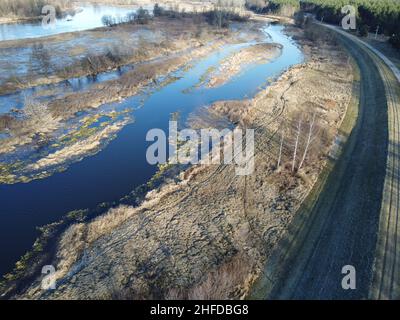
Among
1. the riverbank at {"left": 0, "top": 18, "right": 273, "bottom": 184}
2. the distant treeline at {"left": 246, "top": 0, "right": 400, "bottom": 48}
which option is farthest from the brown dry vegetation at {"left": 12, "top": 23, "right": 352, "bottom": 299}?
the distant treeline at {"left": 246, "top": 0, "right": 400, "bottom": 48}

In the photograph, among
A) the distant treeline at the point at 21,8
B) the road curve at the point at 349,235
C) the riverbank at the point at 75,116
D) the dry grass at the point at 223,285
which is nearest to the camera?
the dry grass at the point at 223,285

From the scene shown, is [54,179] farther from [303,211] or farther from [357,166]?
[357,166]

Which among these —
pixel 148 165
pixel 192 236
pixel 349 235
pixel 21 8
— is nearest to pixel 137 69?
pixel 148 165

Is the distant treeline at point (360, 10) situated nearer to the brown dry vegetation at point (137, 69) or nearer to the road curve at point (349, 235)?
the brown dry vegetation at point (137, 69)

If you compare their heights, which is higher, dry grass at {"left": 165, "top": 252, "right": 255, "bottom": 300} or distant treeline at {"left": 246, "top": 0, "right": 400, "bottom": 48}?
distant treeline at {"left": 246, "top": 0, "right": 400, "bottom": 48}

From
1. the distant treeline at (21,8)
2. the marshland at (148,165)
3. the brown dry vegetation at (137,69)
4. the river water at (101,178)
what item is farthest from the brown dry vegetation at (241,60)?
the distant treeline at (21,8)

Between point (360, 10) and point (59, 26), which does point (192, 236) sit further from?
point (360, 10)

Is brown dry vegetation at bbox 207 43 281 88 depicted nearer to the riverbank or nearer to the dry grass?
the riverbank
